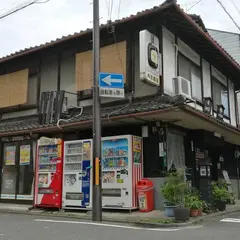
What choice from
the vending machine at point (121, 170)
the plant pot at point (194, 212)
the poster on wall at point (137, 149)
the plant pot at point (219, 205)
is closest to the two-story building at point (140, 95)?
the poster on wall at point (137, 149)

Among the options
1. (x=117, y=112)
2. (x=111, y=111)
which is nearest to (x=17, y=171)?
(x=111, y=111)

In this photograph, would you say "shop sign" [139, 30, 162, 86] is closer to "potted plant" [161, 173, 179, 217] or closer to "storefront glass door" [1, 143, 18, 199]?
"potted plant" [161, 173, 179, 217]

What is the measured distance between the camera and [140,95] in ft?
43.1

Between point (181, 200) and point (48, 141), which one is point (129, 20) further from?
point (181, 200)

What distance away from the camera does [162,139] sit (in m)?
12.6

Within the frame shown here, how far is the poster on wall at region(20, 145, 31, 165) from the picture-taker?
14.6 meters

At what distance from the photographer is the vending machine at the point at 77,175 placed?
41.2 ft

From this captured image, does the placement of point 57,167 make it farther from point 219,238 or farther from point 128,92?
point 219,238

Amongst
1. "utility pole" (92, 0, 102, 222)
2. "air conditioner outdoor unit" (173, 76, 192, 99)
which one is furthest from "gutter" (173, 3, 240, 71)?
"utility pole" (92, 0, 102, 222)

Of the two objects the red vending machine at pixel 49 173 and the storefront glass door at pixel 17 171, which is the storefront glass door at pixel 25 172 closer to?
the storefront glass door at pixel 17 171

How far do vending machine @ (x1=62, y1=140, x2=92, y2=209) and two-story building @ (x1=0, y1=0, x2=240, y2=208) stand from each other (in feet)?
2.64

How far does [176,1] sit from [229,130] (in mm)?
5793

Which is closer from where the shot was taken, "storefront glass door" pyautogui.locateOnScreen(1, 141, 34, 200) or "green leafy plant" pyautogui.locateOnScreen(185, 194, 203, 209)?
"green leafy plant" pyautogui.locateOnScreen(185, 194, 203, 209)

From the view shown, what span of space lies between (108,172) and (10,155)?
16.0 feet
